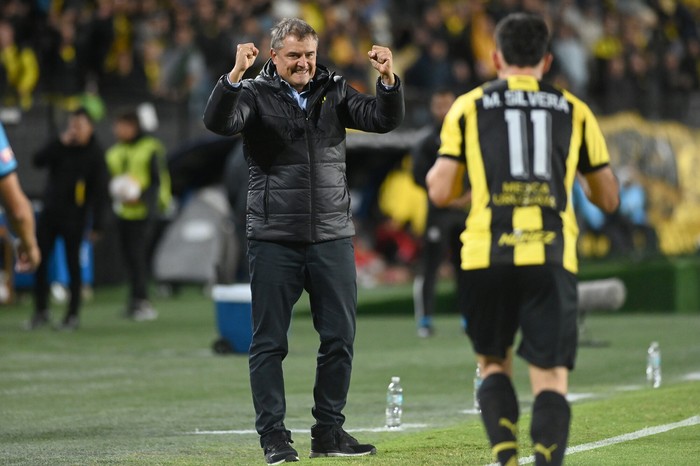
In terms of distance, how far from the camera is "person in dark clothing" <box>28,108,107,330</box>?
57.9ft

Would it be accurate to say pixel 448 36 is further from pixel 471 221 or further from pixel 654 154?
pixel 471 221

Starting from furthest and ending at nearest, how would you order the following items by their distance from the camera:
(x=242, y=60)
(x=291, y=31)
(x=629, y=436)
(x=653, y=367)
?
(x=653, y=367)
(x=629, y=436)
(x=291, y=31)
(x=242, y=60)

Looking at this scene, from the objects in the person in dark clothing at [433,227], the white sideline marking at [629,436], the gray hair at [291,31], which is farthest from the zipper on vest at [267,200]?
the person in dark clothing at [433,227]

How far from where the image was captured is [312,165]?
8.11m

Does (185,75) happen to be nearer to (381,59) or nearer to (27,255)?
(381,59)

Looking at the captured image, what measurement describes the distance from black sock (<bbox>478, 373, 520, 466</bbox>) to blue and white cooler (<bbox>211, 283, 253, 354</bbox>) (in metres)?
7.41

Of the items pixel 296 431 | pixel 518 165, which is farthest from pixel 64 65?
pixel 518 165

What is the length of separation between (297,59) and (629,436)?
8.71ft

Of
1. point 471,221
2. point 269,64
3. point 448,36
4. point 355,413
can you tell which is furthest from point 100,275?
point 471,221

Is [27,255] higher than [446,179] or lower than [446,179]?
lower

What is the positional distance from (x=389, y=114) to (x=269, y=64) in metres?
0.70

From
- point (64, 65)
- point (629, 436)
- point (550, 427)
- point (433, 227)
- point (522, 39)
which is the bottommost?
point (629, 436)

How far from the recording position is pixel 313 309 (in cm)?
823

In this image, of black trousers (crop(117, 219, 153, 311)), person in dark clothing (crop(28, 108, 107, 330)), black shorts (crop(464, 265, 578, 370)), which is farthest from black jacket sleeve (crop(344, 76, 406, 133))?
black trousers (crop(117, 219, 153, 311))
